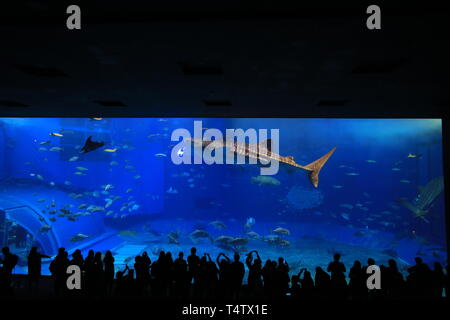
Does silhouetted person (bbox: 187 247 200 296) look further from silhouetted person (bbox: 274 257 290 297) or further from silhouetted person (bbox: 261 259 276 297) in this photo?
silhouetted person (bbox: 274 257 290 297)

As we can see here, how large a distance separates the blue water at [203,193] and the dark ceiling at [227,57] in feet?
20.7

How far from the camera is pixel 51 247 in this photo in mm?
20062

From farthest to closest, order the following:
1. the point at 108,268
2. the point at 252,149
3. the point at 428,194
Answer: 1. the point at 428,194
2. the point at 252,149
3. the point at 108,268

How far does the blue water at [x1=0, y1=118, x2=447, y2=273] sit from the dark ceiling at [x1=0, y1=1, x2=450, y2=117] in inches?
249

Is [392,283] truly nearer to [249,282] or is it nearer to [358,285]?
[358,285]

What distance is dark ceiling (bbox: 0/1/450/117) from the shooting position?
3.40 m

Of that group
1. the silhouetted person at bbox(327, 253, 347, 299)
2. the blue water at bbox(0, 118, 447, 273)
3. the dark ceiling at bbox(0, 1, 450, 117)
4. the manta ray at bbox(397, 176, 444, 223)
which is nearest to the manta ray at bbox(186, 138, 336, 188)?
the blue water at bbox(0, 118, 447, 273)

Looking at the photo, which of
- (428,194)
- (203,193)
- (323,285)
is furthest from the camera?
(203,193)

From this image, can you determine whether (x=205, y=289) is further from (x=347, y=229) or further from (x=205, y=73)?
(x=347, y=229)

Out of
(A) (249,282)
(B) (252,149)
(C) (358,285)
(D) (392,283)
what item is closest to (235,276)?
(A) (249,282)

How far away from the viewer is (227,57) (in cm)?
471

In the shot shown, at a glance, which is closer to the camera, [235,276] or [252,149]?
[235,276]

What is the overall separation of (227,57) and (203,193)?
114 feet
